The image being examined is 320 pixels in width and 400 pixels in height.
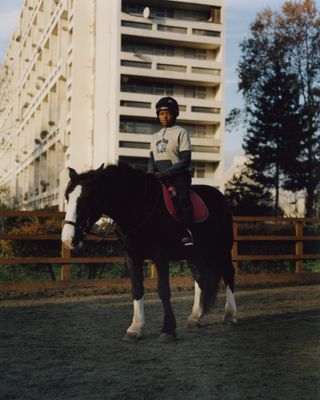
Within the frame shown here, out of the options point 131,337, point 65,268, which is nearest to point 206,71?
point 65,268

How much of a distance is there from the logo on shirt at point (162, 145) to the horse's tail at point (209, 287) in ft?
4.43

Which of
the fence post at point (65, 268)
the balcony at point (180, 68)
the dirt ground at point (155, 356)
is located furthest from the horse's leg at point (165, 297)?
the fence post at point (65, 268)

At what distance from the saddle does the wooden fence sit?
252cm

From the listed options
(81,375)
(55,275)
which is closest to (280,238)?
(55,275)

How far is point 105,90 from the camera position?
6801 millimetres

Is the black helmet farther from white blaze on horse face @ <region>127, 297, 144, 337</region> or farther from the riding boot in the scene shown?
white blaze on horse face @ <region>127, 297, 144, 337</region>

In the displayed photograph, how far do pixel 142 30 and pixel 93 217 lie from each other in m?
4.63

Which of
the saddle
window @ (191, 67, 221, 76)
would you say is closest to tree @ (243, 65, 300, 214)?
the saddle

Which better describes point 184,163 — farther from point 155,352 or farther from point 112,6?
point 112,6

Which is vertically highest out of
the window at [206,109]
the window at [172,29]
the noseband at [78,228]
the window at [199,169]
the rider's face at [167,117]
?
the window at [172,29]

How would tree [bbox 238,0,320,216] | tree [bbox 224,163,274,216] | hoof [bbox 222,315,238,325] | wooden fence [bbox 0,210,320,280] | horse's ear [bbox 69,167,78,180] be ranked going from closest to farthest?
1. horse's ear [bbox 69,167,78,180]
2. tree [bbox 238,0,320,216]
3. hoof [bbox 222,315,238,325]
4. wooden fence [bbox 0,210,320,280]
5. tree [bbox 224,163,274,216]

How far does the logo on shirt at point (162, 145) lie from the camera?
443 cm

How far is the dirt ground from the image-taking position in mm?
2729

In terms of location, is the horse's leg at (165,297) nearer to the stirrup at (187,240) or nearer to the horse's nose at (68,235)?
the stirrup at (187,240)
